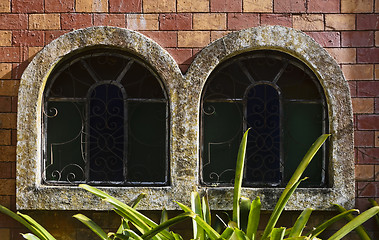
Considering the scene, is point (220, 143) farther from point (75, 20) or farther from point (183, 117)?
point (75, 20)

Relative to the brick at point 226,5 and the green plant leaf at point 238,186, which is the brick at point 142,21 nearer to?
the brick at point 226,5

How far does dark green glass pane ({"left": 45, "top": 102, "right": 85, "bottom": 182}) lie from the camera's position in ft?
12.0

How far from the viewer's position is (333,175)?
11.6ft

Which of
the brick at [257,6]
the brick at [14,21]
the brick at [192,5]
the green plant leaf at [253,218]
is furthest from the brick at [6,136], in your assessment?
the brick at [257,6]

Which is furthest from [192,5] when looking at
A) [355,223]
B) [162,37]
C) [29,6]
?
[355,223]

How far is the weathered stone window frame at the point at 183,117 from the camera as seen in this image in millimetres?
3520

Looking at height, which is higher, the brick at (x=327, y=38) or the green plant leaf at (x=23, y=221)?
the brick at (x=327, y=38)

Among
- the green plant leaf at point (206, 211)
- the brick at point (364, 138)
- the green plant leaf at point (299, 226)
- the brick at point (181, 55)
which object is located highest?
the brick at point (181, 55)

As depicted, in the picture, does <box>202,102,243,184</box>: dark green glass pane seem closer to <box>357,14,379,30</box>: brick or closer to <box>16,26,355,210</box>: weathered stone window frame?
<box>16,26,355,210</box>: weathered stone window frame

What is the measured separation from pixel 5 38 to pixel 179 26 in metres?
1.35

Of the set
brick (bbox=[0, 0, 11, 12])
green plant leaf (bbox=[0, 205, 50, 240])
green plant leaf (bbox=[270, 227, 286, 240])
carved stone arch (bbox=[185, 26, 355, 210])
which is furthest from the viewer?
brick (bbox=[0, 0, 11, 12])

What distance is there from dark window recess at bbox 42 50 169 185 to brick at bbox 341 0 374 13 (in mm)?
1546

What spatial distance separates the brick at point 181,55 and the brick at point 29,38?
3.28ft

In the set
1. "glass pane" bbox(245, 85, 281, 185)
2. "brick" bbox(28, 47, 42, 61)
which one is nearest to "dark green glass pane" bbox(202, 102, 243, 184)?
"glass pane" bbox(245, 85, 281, 185)
